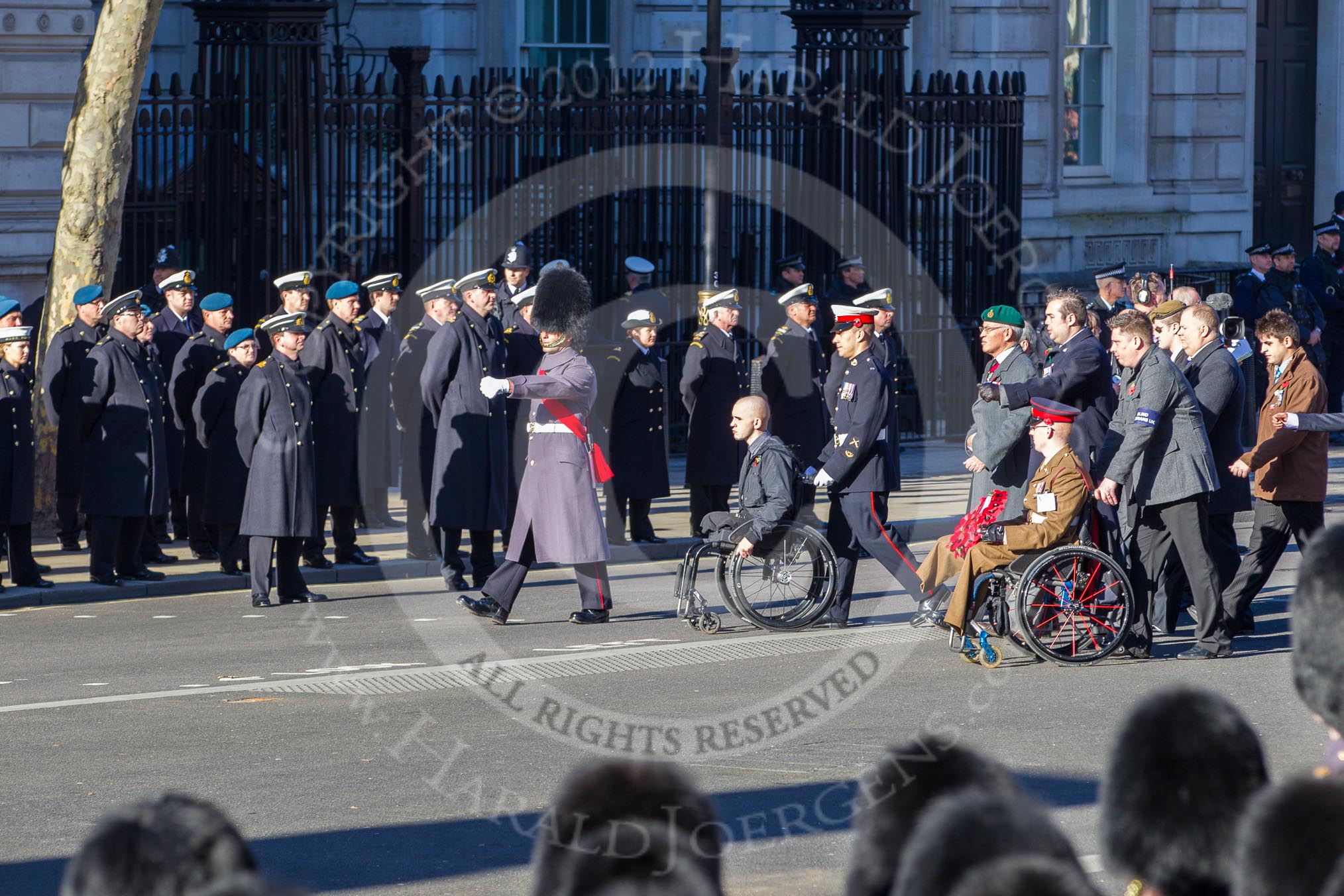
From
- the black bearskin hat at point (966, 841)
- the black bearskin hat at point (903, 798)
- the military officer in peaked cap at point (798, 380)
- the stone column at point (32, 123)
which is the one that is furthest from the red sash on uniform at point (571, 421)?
the stone column at point (32, 123)

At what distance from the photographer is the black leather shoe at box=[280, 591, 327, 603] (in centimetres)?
1150

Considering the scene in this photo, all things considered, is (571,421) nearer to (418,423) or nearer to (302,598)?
(302,598)

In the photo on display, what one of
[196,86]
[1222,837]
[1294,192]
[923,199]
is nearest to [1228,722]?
[1222,837]

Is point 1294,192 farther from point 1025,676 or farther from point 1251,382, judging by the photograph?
point 1025,676

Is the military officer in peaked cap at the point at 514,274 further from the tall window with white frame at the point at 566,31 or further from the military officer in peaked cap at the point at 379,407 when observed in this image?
the tall window with white frame at the point at 566,31

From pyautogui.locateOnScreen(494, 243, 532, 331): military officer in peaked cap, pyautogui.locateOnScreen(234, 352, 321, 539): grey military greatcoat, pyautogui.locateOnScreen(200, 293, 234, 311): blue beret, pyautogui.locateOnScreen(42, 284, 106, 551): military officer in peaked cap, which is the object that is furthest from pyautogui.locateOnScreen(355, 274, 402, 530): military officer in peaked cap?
pyautogui.locateOnScreen(42, 284, 106, 551): military officer in peaked cap

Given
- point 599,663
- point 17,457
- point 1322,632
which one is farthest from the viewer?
point 17,457

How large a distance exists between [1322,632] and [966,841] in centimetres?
130

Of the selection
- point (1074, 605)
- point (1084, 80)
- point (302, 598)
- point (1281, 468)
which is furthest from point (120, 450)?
point (1084, 80)

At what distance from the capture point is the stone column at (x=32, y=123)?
1805 centimetres

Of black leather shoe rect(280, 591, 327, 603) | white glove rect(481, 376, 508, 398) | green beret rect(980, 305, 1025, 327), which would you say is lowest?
black leather shoe rect(280, 591, 327, 603)

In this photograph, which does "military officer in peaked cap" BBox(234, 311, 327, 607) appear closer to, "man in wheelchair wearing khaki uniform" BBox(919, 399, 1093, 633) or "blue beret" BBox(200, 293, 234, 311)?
"blue beret" BBox(200, 293, 234, 311)

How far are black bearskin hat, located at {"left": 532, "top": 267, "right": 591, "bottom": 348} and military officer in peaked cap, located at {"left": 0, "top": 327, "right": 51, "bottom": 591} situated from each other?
10.5ft

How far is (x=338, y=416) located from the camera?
1298cm
